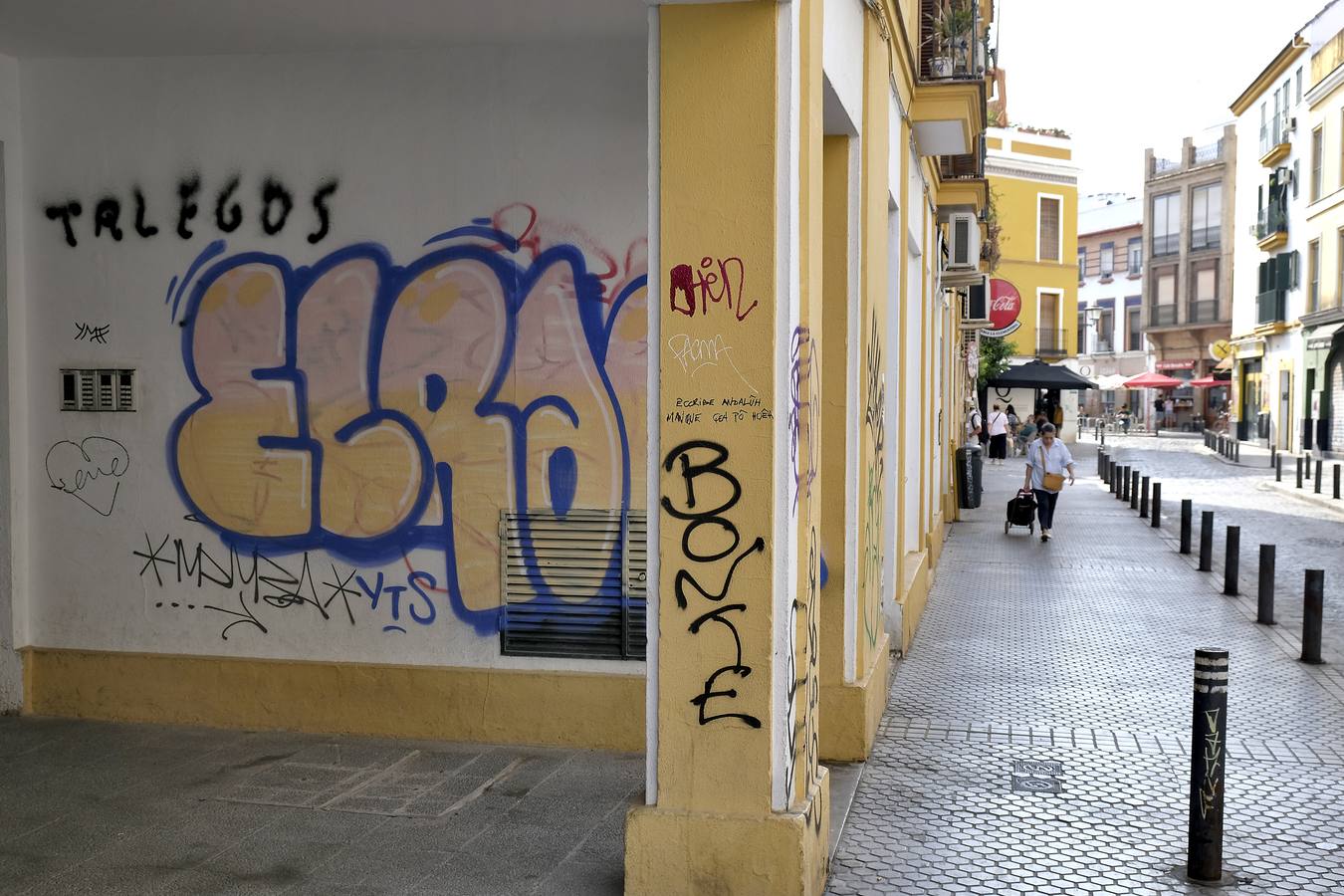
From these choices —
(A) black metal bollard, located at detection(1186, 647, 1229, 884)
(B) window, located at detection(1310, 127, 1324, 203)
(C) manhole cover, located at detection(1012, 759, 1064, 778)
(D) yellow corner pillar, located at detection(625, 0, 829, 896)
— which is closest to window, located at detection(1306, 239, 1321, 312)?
(B) window, located at detection(1310, 127, 1324, 203)

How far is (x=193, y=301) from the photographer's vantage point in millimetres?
7238

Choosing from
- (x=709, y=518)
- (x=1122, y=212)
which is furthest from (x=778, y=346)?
(x=1122, y=212)

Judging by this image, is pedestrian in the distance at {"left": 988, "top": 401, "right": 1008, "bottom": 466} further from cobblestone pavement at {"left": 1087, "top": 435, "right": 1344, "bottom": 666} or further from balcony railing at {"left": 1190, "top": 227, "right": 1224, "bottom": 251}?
balcony railing at {"left": 1190, "top": 227, "right": 1224, "bottom": 251}

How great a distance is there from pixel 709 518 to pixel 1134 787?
3.13 metres

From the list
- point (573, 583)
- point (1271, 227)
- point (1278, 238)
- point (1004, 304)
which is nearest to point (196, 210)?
point (573, 583)

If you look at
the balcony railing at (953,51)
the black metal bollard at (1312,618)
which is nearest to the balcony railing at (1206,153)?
the balcony railing at (953,51)

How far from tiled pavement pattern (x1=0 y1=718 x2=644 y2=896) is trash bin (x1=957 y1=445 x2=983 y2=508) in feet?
49.4

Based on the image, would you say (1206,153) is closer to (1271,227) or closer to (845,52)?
(1271,227)

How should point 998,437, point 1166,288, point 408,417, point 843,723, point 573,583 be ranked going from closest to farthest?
point 843,723, point 573,583, point 408,417, point 998,437, point 1166,288

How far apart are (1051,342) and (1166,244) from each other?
18.3 m

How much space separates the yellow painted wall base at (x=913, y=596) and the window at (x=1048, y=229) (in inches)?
1606

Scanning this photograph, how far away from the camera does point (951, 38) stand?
1076cm

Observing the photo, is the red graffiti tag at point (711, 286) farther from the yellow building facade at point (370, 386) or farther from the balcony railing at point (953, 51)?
the balcony railing at point (953, 51)

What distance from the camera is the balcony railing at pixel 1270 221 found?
42469 millimetres
